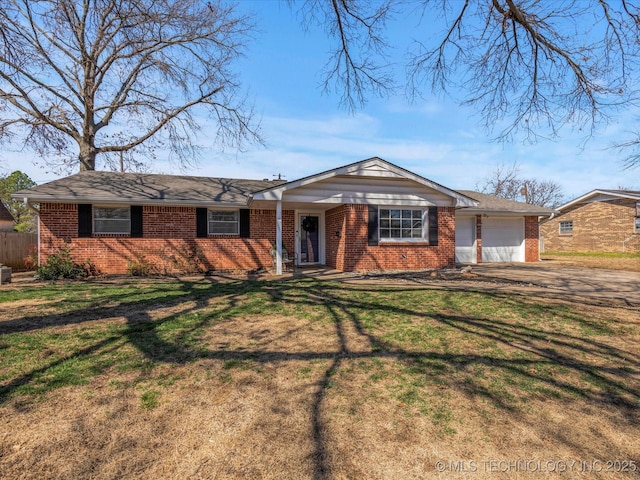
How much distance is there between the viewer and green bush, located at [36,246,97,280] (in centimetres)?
1095

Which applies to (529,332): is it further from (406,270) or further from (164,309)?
(406,270)

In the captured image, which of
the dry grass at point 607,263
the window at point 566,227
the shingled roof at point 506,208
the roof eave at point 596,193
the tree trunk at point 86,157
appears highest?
the tree trunk at point 86,157

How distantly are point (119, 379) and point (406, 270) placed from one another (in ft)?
33.7

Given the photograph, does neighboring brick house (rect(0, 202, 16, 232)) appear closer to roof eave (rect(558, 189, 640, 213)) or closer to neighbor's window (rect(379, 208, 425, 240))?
neighbor's window (rect(379, 208, 425, 240))

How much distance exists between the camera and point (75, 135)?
714 inches

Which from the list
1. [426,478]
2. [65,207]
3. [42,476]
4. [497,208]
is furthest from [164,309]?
[497,208]

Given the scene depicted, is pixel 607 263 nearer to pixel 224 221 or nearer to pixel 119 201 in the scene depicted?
pixel 224 221

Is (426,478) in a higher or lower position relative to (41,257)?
lower

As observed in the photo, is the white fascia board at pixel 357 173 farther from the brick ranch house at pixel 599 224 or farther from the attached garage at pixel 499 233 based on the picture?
the brick ranch house at pixel 599 224

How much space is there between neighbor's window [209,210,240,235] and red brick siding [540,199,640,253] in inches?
951

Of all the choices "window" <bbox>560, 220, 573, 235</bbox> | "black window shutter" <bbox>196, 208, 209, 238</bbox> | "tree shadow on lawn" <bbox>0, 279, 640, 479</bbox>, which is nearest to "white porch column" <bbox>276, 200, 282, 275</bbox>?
"black window shutter" <bbox>196, 208, 209, 238</bbox>

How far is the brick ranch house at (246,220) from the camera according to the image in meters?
11.7

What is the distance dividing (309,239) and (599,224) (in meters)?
21.3

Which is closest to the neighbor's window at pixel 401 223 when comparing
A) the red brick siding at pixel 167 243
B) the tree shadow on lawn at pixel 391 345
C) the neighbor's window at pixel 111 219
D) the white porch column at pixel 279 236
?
the white porch column at pixel 279 236
